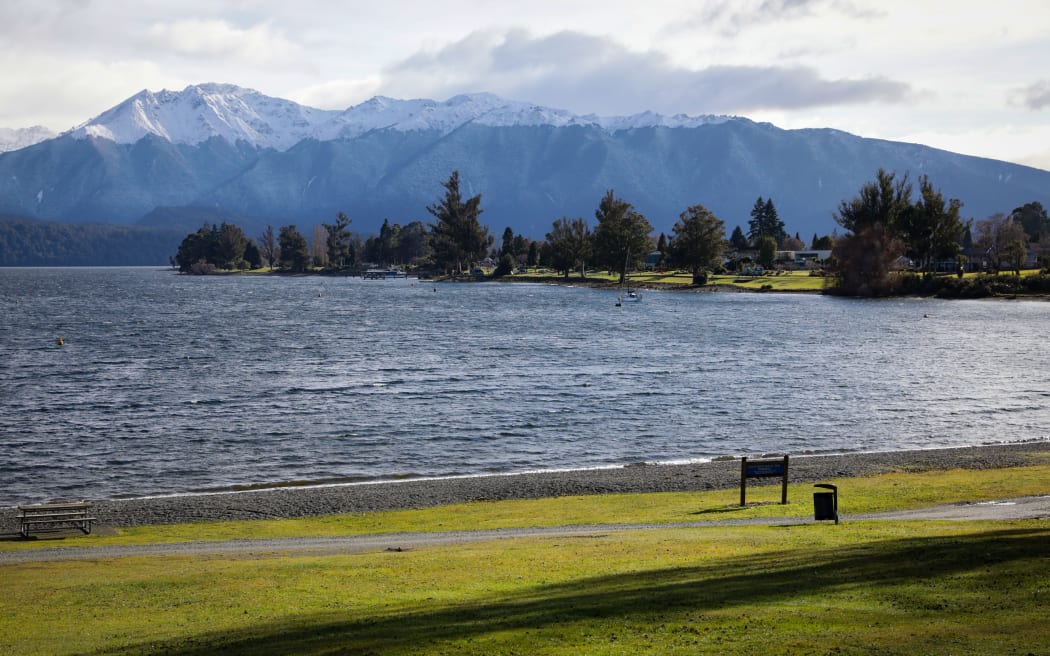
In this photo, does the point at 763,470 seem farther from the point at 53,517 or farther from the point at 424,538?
the point at 53,517

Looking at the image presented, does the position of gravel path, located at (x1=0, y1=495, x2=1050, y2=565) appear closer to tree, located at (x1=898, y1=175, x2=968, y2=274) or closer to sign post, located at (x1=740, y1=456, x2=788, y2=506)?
sign post, located at (x1=740, y1=456, x2=788, y2=506)

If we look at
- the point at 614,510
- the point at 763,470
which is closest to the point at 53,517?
the point at 614,510

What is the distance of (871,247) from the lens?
182125 millimetres

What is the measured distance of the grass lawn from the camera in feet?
46.8

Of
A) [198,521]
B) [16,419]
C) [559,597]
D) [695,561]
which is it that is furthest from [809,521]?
[16,419]

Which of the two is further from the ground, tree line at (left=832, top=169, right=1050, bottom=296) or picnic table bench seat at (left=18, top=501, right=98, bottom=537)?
tree line at (left=832, top=169, right=1050, bottom=296)

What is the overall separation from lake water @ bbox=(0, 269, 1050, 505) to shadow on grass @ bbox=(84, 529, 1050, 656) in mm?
21732

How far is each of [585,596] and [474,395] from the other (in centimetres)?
4537

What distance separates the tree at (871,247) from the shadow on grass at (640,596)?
170 metres

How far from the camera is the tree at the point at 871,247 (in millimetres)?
181125

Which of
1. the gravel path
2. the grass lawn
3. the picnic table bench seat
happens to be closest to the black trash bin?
the gravel path

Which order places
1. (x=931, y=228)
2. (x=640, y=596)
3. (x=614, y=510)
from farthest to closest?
(x=931, y=228) < (x=614, y=510) < (x=640, y=596)

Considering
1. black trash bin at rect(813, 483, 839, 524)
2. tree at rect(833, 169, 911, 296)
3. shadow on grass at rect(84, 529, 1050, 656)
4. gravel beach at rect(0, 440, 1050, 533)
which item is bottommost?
gravel beach at rect(0, 440, 1050, 533)

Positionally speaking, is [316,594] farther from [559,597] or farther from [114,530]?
[114,530]
